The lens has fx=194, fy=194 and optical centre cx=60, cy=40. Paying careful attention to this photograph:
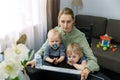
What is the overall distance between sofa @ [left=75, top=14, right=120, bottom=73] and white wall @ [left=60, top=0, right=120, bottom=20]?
7.7 inches

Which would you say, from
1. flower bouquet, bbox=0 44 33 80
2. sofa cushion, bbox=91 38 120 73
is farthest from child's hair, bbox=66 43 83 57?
sofa cushion, bbox=91 38 120 73

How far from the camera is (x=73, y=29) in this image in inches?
73.2

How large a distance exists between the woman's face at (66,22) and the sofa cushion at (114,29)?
4.28ft

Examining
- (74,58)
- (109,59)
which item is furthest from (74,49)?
A: (109,59)

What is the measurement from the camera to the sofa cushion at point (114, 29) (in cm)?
293

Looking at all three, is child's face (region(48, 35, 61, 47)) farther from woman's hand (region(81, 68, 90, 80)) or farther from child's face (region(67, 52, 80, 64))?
woman's hand (region(81, 68, 90, 80))

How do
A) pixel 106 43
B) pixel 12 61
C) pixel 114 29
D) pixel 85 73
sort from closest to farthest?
1. pixel 12 61
2. pixel 85 73
3. pixel 106 43
4. pixel 114 29

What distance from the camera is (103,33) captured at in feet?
10.1

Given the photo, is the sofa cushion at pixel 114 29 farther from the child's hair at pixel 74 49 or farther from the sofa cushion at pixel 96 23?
the child's hair at pixel 74 49

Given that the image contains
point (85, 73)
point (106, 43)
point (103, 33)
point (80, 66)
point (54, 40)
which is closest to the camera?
point (85, 73)

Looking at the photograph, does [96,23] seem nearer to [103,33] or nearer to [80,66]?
[103,33]

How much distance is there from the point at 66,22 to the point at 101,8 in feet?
5.52

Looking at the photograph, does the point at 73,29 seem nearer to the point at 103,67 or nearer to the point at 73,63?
the point at 73,63

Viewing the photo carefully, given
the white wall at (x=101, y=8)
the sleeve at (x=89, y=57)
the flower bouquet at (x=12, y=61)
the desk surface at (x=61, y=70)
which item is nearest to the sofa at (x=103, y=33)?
the white wall at (x=101, y=8)
